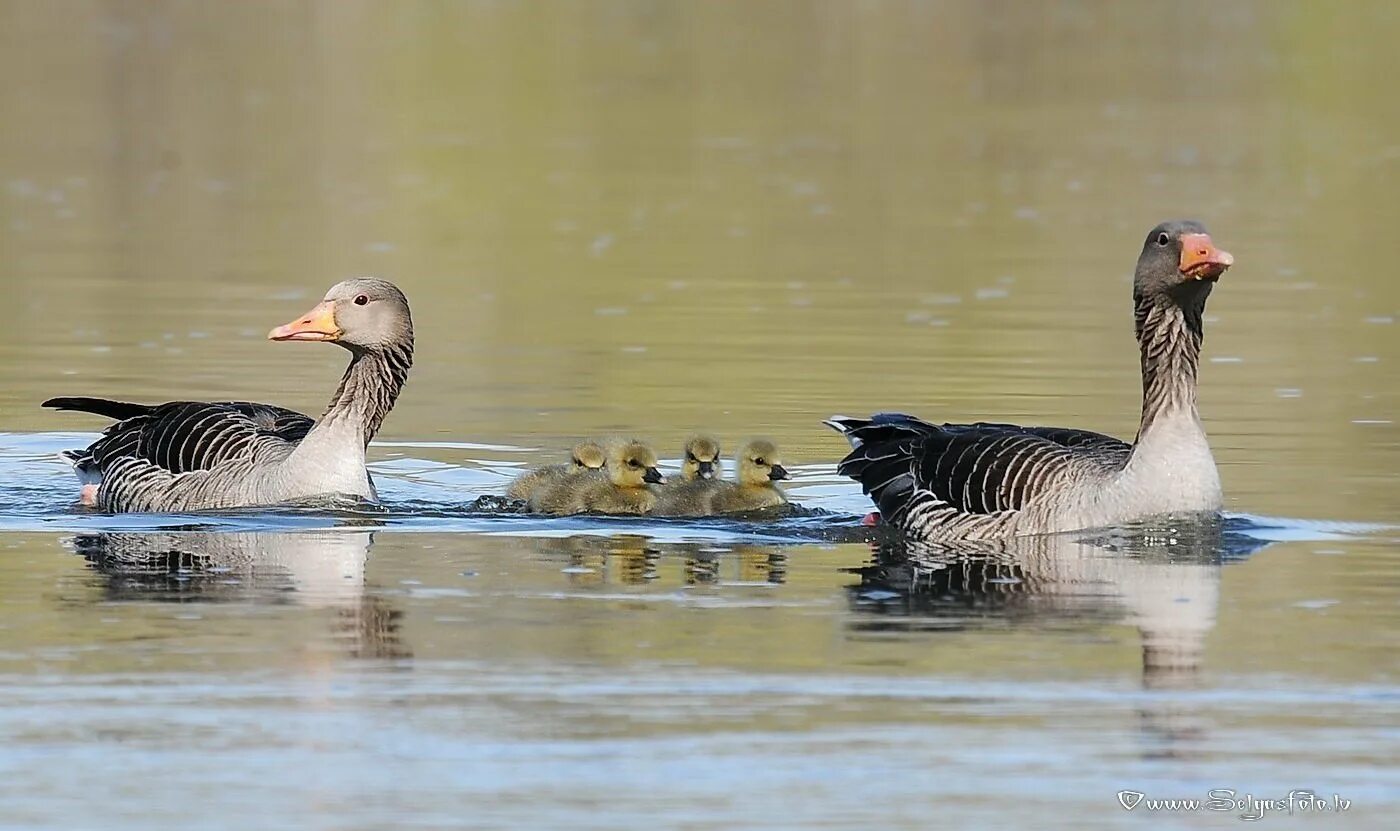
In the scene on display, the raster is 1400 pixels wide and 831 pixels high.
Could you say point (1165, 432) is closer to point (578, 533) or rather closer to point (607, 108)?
point (578, 533)

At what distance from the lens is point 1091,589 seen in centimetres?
1191

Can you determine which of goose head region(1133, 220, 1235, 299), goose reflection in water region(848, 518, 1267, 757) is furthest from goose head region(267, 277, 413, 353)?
goose head region(1133, 220, 1235, 299)

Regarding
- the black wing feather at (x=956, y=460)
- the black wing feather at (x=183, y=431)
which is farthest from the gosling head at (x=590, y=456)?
the black wing feather at (x=183, y=431)

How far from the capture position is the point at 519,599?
11.5m

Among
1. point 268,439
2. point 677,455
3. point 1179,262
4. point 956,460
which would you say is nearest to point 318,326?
point 268,439

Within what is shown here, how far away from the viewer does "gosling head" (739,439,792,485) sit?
1416 cm

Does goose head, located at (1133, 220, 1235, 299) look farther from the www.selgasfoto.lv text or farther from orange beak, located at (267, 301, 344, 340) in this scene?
the www.selgasfoto.lv text

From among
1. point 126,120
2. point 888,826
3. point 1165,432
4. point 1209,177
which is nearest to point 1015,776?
point 888,826

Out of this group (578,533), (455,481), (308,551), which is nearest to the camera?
(308,551)

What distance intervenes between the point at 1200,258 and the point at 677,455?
4.33 metres

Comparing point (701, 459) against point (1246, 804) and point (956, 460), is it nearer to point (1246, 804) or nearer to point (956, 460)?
point (956, 460)

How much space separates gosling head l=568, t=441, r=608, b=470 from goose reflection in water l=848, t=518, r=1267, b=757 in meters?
1.80

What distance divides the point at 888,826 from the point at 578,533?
6018 mm

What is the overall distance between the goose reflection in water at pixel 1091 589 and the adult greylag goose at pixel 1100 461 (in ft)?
0.48
